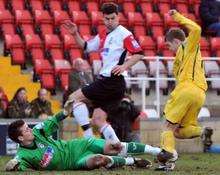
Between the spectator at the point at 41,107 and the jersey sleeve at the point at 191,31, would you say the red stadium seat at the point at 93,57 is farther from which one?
the jersey sleeve at the point at 191,31

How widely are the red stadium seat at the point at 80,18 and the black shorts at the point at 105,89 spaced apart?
29.7 feet

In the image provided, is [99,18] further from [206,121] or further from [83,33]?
[206,121]

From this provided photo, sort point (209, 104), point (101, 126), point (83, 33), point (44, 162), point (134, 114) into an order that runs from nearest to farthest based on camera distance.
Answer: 1. point (44, 162)
2. point (101, 126)
3. point (134, 114)
4. point (209, 104)
5. point (83, 33)

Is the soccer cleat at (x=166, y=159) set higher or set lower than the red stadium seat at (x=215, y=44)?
lower

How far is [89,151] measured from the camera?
40.3ft

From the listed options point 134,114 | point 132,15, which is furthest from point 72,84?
point 132,15

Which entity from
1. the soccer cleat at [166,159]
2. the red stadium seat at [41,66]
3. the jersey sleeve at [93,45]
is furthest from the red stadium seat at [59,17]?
the soccer cleat at [166,159]

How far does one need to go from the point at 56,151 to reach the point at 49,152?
0.11 metres

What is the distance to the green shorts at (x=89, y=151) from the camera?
39.9ft

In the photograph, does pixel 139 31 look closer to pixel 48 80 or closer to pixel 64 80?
pixel 64 80

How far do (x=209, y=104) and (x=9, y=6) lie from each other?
5.02 metres

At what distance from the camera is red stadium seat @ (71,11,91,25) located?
2204 cm

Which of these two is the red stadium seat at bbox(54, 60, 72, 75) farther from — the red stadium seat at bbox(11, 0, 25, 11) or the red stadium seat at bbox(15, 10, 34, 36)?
the red stadium seat at bbox(11, 0, 25, 11)

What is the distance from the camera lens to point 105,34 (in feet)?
43.5
